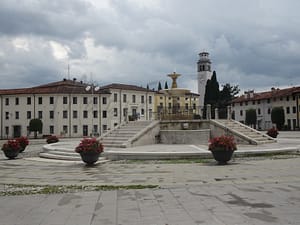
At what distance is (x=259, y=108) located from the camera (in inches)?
3329

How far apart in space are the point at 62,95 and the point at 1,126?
1493 centimetres

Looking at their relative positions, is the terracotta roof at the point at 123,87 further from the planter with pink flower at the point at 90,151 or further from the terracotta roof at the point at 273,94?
the planter with pink flower at the point at 90,151

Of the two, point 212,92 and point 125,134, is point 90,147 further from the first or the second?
point 212,92

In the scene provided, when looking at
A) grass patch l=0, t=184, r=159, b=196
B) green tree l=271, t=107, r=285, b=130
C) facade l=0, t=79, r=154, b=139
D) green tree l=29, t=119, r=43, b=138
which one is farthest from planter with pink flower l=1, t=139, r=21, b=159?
green tree l=271, t=107, r=285, b=130

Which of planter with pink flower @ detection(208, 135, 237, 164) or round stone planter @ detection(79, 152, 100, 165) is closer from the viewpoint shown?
planter with pink flower @ detection(208, 135, 237, 164)

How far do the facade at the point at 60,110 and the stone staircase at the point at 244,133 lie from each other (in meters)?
47.5

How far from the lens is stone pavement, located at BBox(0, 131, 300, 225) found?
6547 mm

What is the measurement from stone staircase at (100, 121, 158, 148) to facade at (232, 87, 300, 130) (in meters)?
51.8

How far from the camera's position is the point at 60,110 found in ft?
243

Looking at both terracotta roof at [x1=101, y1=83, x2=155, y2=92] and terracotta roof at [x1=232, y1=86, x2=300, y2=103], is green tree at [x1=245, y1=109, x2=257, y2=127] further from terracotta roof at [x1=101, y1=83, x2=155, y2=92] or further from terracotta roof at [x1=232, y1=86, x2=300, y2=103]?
terracotta roof at [x1=101, y1=83, x2=155, y2=92]

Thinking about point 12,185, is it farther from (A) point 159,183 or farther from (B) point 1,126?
(B) point 1,126

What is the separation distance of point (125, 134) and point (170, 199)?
16926 mm

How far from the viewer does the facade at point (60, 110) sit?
74000mm

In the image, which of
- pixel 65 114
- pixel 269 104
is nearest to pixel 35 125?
pixel 65 114
